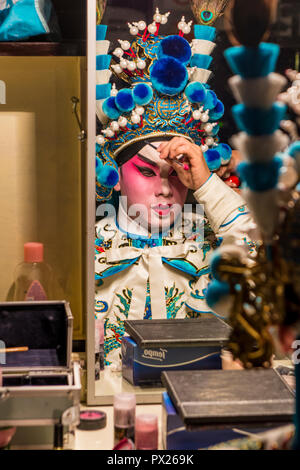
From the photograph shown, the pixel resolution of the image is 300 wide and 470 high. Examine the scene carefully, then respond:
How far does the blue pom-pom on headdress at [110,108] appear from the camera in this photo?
154cm

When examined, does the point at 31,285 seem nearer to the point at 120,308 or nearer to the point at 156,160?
the point at 120,308

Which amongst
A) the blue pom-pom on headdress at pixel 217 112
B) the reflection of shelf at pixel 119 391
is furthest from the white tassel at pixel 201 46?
the reflection of shelf at pixel 119 391

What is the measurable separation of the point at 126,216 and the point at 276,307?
0.88 meters

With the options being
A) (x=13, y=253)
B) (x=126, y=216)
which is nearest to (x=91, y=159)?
(x=126, y=216)

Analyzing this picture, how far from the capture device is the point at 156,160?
160 cm

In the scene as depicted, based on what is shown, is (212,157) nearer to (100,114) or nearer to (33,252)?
(100,114)

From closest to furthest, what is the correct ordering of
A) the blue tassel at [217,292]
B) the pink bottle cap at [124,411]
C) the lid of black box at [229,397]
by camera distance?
the blue tassel at [217,292], the lid of black box at [229,397], the pink bottle cap at [124,411]

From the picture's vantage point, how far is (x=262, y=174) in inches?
29.0

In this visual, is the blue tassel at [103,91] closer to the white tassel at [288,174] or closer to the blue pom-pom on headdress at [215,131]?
the blue pom-pom on headdress at [215,131]

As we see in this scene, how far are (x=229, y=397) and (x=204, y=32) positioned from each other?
86 cm

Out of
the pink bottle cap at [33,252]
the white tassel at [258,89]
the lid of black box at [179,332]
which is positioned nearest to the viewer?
the white tassel at [258,89]

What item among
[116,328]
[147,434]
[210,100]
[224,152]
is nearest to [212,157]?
[224,152]

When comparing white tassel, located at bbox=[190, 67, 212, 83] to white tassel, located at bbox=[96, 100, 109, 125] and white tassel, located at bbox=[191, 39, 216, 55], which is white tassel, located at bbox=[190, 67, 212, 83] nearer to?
white tassel, located at bbox=[191, 39, 216, 55]
